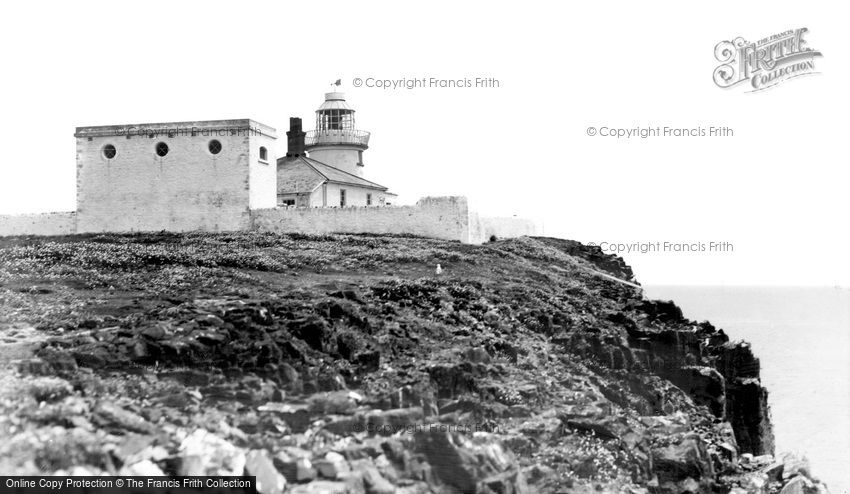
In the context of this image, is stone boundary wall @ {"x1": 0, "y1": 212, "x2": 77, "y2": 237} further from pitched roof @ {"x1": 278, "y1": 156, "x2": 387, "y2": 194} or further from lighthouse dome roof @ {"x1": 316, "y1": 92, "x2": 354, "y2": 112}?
lighthouse dome roof @ {"x1": 316, "y1": 92, "x2": 354, "y2": 112}

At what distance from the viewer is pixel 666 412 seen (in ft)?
74.1

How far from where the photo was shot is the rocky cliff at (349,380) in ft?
46.0

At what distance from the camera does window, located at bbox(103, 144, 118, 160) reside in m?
36.9

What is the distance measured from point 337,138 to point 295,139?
2.27m

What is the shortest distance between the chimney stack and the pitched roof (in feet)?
4.45

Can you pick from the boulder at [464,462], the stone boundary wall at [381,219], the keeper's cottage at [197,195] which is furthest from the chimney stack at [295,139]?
the boulder at [464,462]

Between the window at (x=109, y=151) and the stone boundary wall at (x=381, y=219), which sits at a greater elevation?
the window at (x=109, y=151)

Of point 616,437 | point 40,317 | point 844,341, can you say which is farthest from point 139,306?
point 844,341

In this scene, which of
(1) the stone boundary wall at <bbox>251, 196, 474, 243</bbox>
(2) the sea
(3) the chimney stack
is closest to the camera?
(1) the stone boundary wall at <bbox>251, 196, 474, 243</bbox>

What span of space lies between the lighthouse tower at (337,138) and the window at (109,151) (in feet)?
42.9

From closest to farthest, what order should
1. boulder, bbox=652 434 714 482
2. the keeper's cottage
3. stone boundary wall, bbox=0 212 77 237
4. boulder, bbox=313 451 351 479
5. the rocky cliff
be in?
1. boulder, bbox=313 451 351 479
2. the rocky cliff
3. boulder, bbox=652 434 714 482
4. the keeper's cottage
5. stone boundary wall, bbox=0 212 77 237

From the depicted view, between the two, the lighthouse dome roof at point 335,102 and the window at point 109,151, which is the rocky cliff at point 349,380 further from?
the lighthouse dome roof at point 335,102

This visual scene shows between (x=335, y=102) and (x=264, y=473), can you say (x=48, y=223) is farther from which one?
(x=264, y=473)

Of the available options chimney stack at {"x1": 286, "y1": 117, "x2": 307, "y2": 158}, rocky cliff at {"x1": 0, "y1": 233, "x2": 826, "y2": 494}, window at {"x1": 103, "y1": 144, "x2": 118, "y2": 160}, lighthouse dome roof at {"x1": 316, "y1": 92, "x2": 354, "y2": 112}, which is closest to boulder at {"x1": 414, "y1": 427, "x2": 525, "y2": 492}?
rocky cliff at {"x1": 0, "y1": 233, "x2": 826, "y2": 494}
